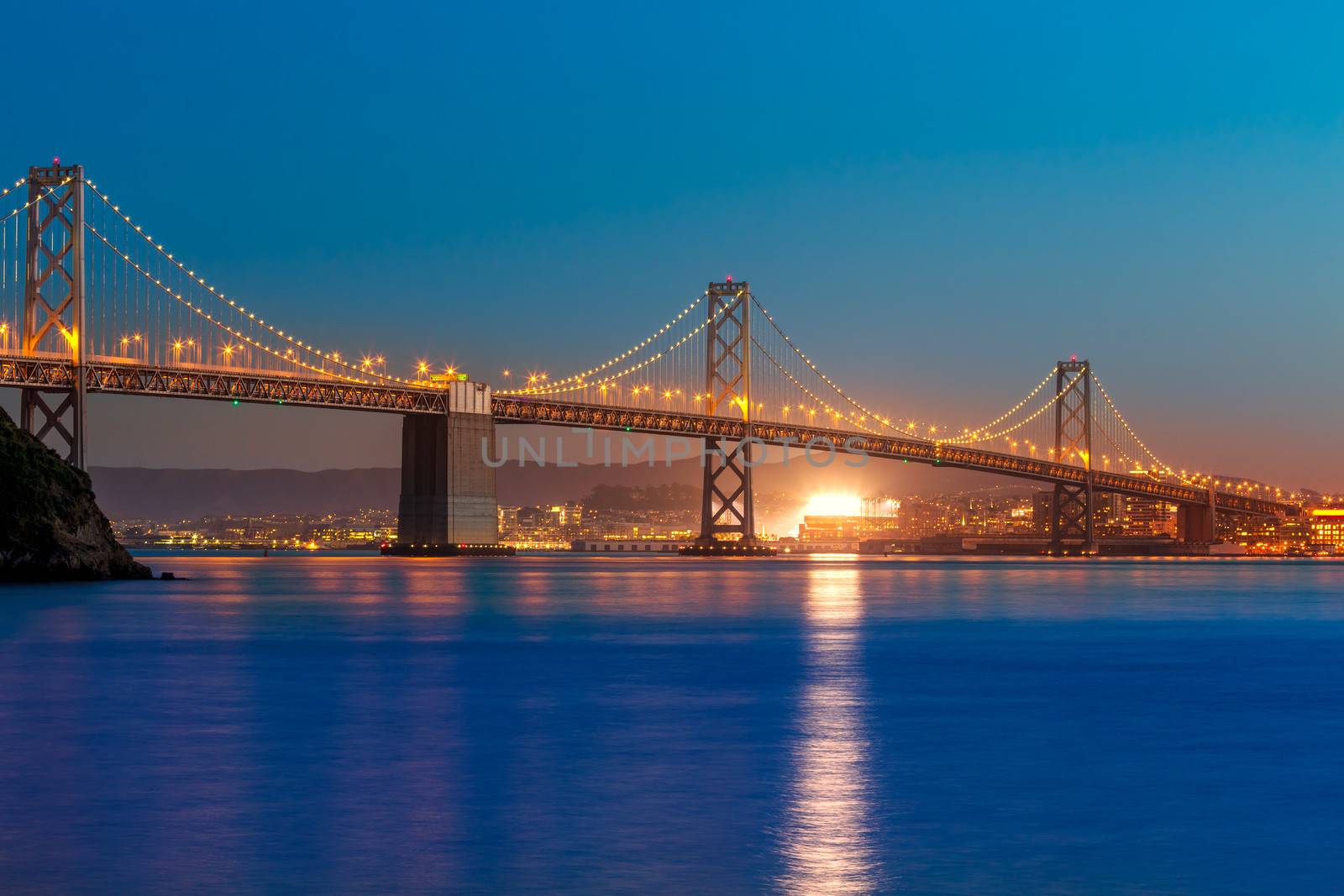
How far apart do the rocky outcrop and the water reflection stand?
23.9m

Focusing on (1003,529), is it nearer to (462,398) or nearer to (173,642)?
(462,398)

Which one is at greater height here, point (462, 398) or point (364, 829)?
point (462, 398)

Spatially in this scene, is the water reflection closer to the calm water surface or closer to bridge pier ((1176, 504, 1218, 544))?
the calm water surface

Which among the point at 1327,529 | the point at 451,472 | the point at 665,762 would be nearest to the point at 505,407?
the point at 451,472

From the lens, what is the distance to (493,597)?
3775 centimetres

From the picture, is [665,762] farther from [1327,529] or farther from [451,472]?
[1327,529]

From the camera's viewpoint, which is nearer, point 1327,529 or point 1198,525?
point 1198,525

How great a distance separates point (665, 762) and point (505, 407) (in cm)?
6500

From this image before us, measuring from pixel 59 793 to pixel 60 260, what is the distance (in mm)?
56219

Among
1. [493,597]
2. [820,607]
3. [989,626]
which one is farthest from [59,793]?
[493,597]

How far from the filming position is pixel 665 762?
10.6 meters

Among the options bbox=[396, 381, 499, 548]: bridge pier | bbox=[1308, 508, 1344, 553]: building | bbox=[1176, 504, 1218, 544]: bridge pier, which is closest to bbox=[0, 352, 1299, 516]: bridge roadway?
bbox=[396, 381, 499, 548]: bridge pier

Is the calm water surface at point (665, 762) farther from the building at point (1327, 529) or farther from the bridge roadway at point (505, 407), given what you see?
the building at point (1327, 529)

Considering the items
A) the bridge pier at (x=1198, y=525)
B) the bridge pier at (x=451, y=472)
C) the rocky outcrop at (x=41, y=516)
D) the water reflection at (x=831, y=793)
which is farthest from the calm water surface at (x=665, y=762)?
the bridge pier at (x=1198, y=525)
